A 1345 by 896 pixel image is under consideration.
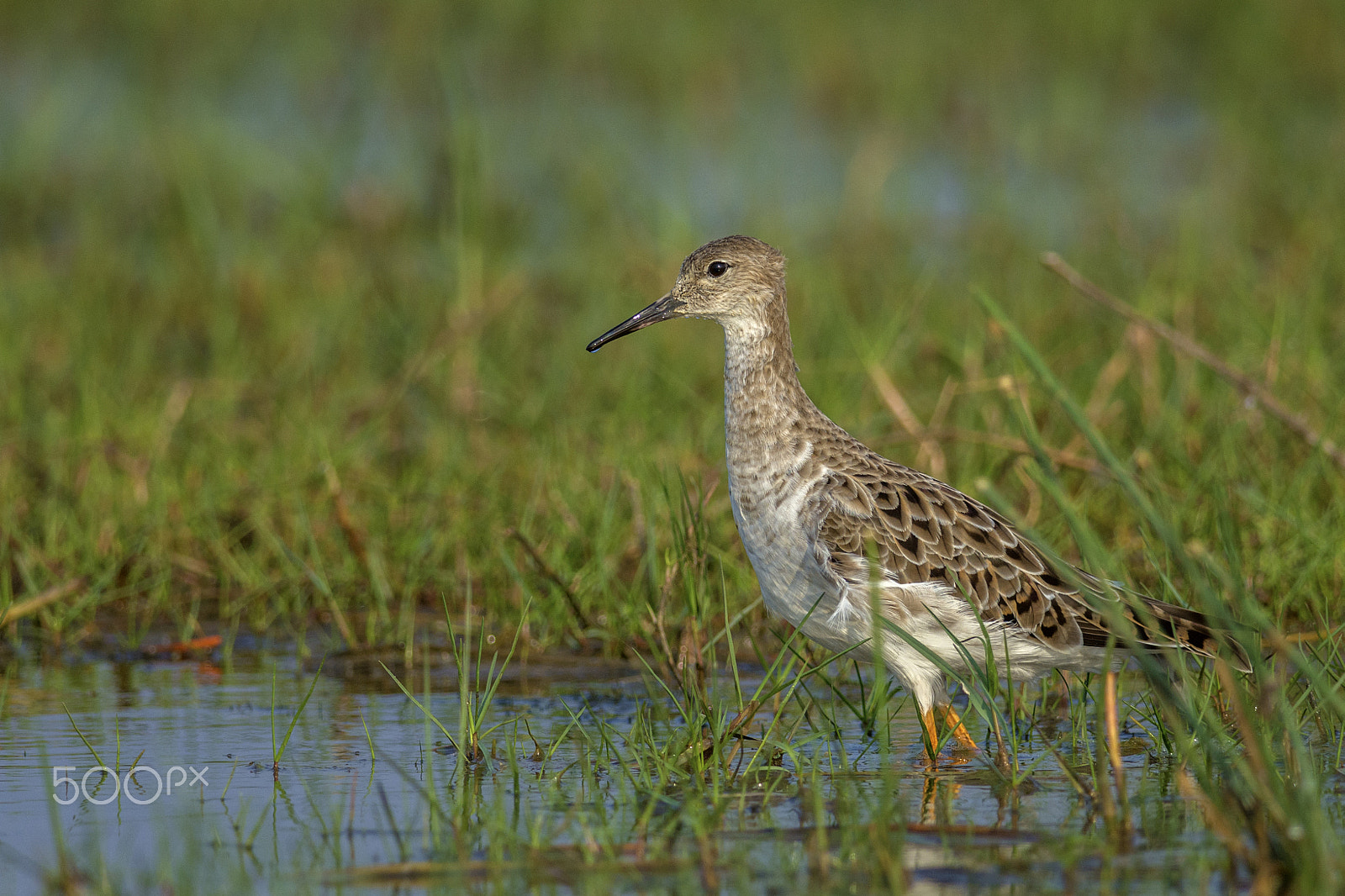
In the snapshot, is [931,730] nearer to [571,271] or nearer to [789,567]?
[789,567]

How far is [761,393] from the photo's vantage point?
6.00 metres

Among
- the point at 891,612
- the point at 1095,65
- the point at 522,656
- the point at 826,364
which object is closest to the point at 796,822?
the point at 891,612

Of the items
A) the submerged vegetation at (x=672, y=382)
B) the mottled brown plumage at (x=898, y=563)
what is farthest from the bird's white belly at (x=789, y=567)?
the submerged vegetation at (x=672, y=382)

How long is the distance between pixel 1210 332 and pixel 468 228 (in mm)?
4117

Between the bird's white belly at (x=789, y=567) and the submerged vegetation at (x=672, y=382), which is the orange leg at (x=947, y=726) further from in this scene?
the bird's white belly at (x=789, y=567)

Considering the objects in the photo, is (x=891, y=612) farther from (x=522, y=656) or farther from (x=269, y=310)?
(x=269, y=310)

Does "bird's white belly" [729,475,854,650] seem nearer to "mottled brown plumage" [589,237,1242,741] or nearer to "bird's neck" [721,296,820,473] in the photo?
"mottled brown plumage" [589,237,1242,741]

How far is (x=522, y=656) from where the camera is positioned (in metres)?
6.65

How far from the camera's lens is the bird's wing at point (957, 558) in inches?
217
